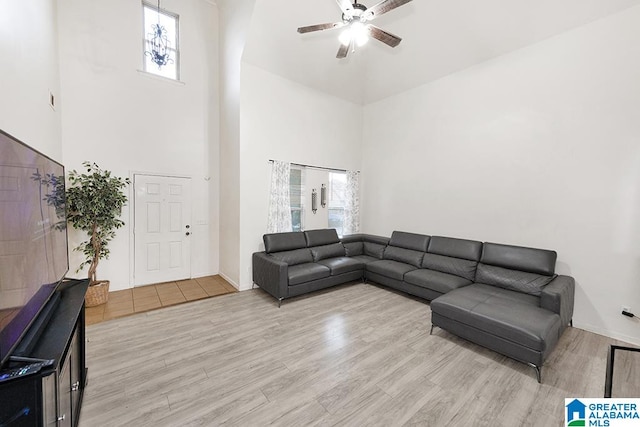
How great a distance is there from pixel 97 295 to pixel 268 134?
3.54 metres

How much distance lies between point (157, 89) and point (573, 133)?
20.5ft

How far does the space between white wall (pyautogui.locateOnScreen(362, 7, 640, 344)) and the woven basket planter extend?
17.2 feet

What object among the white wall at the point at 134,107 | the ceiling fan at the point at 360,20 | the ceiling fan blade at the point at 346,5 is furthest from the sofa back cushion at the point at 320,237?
the ceiling fan blade at the point at 346,5

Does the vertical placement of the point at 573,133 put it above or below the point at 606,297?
above

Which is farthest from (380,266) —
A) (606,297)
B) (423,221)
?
(606,297)

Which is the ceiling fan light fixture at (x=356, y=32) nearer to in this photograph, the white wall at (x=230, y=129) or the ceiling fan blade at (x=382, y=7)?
the ceiling fan blade at (x=382, y=7)

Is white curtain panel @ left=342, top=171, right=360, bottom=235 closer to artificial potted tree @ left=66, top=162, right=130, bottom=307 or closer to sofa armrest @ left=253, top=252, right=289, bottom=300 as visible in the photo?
sofa armrest @ left=253, top=252, right=289, bottom=300

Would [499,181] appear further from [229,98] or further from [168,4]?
[168,4]

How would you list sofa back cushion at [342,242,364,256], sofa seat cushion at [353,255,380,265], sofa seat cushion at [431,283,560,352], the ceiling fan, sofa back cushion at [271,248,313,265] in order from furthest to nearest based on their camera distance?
sofa back cushion at [342,242,364,256], sofa seat cushion at [353,255,380,265], sofa back cushion at [271,248,313,265], the ceiling fan, sofa seat cushion at [431,283,560,352]

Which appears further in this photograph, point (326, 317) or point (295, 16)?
point (295, 16)

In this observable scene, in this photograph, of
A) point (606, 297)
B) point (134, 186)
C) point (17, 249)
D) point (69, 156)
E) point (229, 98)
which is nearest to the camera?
point (17, 249)

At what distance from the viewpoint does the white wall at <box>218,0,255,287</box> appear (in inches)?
165

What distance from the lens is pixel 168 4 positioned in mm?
4461

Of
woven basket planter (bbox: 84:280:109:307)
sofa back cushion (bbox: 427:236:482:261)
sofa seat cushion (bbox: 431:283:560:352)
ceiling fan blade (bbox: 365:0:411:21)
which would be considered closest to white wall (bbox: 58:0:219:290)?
woven basket planter (bbox: 84:280:109:307)
